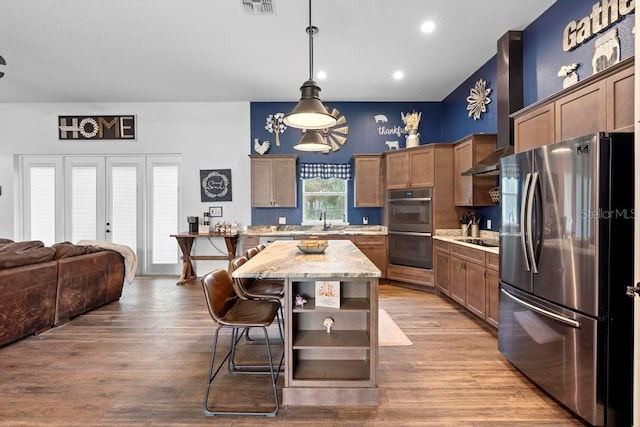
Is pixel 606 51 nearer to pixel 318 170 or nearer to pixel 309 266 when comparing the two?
pixel 309 266

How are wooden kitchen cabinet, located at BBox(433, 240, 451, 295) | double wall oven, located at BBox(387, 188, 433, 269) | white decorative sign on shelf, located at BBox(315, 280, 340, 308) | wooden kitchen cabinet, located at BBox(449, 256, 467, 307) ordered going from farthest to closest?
double wall oven, located at BBox(387, 188, 433, 269) < wooden kitchen cabinet, located at BBox(433, 240, 451, 295) < wooden kitchen cabinet, located at BBox(449, 256, 467, 307) < white decorative sign on shelf, located at BBox(315, 280, 340, 308)

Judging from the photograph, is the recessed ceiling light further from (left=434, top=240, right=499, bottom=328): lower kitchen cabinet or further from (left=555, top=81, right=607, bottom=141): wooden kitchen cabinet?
(left=434, top=240, right=499, bottom=328): lower kitchen cabinet

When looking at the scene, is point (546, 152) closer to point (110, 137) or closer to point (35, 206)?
point (110, 137)

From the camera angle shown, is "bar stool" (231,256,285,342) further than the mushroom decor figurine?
Yes

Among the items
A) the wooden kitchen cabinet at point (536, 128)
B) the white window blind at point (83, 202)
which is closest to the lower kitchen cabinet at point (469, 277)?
the wooden kitchen cabinet at point (536, 128)

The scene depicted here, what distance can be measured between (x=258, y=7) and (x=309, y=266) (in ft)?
8.49

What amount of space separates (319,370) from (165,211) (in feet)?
16.1

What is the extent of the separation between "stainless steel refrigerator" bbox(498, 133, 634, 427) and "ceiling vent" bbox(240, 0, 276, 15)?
2.63 metres

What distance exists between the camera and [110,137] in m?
5.94

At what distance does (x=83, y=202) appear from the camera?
19.6ft

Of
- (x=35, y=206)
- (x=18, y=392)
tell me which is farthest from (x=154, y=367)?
(x=35, y=206)

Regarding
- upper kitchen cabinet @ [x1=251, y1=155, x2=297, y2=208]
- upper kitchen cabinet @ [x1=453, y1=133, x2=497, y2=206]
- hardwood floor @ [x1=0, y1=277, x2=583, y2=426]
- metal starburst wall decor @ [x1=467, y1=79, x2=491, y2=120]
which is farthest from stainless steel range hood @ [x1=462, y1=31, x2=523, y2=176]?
upper kitchen cabinet @ [x1=251, y1=155, x2=297, y2=208]

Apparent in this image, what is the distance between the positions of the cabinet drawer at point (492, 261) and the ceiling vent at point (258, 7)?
10.5 ft

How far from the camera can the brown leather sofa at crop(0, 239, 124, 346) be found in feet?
9.61
